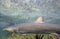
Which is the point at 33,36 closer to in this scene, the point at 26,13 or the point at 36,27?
the point at 36,27

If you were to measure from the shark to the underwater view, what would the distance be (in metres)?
0.05

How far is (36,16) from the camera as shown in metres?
4.63

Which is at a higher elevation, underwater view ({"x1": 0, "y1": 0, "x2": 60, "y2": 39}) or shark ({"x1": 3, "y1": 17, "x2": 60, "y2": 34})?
underwater view ({"x1": 0, "y1": 0, "x2": 60, "y2": 39})

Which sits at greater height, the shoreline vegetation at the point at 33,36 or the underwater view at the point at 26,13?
the underwater view at the point at 26,13

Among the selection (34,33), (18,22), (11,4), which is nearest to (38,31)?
(34,33)

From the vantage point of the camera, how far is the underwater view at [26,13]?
4.60m

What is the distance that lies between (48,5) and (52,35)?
0.52m

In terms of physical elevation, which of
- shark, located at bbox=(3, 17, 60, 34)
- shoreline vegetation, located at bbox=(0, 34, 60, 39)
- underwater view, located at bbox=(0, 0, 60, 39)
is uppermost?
underwater view, located at bbox=(0, 0, 60, 39)

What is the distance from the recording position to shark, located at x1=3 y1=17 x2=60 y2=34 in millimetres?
4602

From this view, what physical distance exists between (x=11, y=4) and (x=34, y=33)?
633 millimetres

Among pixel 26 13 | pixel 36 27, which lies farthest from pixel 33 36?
pixel 26 13

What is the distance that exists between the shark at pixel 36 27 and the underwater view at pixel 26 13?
0.17 ft

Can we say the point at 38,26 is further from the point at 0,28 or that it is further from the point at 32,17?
the point at 0,28

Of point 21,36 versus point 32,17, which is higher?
point 32,17
